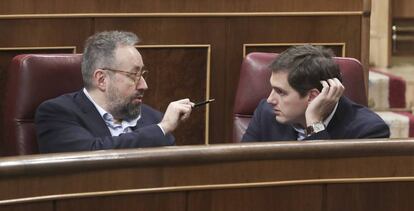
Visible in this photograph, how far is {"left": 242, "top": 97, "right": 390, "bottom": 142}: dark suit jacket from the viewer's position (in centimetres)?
265

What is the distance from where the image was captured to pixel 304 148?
1997 millimetres

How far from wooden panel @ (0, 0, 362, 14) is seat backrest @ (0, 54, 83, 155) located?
2.57 ft

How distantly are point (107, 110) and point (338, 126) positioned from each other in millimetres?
668

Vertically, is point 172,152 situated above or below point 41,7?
below

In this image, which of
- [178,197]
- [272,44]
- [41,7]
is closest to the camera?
[178,197]

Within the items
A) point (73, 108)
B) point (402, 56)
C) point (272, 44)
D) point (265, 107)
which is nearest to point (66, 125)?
point (73, 108)

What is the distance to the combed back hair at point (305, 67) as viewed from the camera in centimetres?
266

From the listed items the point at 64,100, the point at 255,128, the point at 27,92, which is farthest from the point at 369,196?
the point at 27,92

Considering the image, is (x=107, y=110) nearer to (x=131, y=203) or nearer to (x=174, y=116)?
(x=174, y=116)

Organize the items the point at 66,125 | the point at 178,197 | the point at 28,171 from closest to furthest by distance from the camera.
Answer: the point at 28,171 → the point at 178,197 → the point at 66,125

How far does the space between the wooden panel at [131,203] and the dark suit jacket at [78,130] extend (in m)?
0.65

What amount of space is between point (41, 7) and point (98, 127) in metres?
0.96

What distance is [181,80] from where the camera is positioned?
3.67 meters

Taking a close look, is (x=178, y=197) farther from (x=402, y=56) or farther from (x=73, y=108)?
(x=402, y=56)
